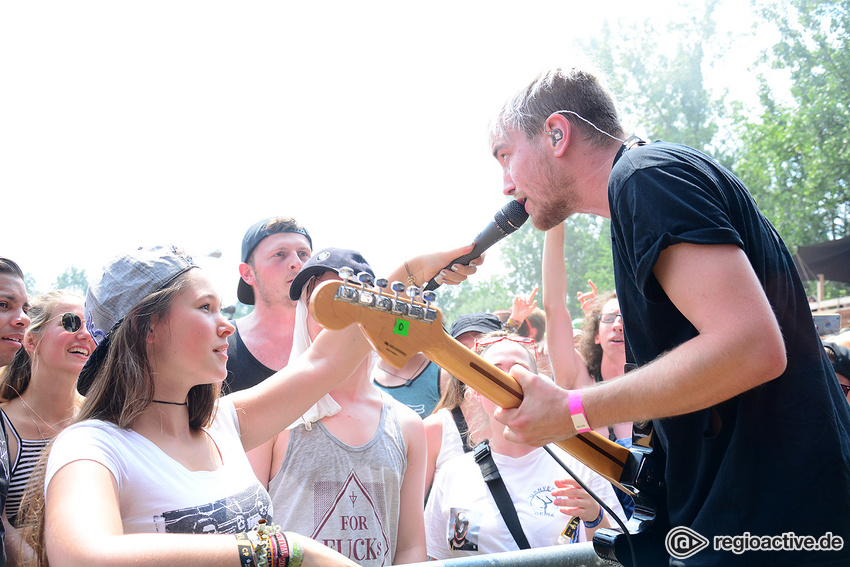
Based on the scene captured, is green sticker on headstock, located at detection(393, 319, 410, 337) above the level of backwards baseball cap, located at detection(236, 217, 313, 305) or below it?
below

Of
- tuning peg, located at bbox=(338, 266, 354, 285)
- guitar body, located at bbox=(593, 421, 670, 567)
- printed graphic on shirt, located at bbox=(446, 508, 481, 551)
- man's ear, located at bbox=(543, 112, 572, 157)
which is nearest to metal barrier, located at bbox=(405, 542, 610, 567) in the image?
guitar body, located at bbox=(593, 421, 670, 567)

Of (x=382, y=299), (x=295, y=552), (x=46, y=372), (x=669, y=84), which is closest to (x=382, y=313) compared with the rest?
(x=382, y=299)

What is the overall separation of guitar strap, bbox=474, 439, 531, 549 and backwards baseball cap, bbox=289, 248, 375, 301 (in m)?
1.11

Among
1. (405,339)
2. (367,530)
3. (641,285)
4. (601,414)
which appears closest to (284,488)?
(367,530)

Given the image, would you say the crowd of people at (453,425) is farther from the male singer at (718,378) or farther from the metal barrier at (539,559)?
the metal barrier at (539,559)

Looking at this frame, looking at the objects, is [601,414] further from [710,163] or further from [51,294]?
[51,294]

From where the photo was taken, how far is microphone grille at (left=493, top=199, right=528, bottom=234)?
254 centimetres

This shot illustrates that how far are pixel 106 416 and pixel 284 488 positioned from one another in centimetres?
98

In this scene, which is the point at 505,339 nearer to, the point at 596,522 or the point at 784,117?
the point at 596,522

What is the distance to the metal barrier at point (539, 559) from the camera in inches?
84.7

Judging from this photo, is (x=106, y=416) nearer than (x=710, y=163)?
No

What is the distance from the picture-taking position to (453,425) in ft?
12.0

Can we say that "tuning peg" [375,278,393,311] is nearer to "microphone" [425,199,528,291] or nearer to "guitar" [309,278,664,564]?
"guitar" [309,278,664,564]

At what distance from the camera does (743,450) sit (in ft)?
5.43
